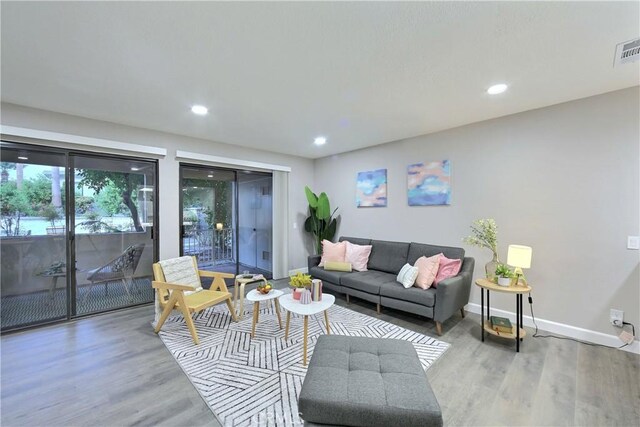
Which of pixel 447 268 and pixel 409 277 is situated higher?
pixel 447 268

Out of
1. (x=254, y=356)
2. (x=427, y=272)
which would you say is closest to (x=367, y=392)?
(x=254, y=356)

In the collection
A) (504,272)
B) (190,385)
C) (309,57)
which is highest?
(309,57)

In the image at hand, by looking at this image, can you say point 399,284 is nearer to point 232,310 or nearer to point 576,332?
point 576,332

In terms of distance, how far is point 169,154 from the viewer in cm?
393

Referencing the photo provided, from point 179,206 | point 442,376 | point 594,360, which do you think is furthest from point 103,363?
point 594,360

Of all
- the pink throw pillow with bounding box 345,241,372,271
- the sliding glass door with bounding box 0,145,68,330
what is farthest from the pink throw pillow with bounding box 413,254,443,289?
the sliding glass door with bounding box 0,145,68,330

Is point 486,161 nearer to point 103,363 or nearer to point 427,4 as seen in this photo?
point 427,4

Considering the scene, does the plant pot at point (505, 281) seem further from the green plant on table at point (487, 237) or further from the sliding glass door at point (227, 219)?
the sliding glass door at point (227, 219)

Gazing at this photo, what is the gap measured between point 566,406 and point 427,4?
2.81m

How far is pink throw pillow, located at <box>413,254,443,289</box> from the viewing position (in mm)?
3160

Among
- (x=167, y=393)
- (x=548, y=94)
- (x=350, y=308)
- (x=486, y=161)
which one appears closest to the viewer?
(x=167, y=393)

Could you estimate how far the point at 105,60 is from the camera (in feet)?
6.65

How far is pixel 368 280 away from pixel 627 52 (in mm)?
3150

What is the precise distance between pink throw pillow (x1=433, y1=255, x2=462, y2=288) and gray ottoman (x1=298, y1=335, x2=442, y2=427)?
1.71 metres
